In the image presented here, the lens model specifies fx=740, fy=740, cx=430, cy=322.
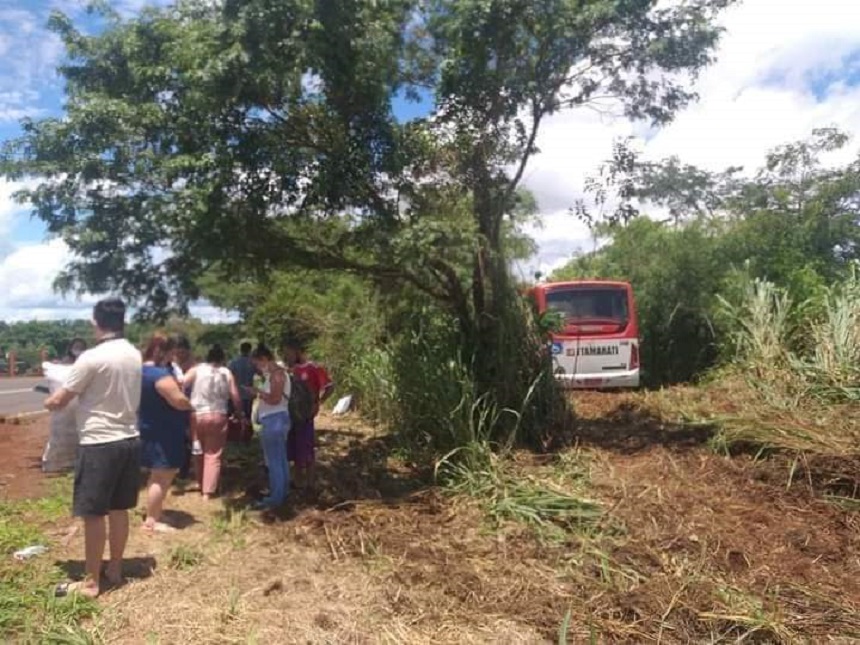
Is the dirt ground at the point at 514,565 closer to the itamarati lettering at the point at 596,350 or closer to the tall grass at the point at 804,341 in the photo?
the tall grass at the point at 804,341

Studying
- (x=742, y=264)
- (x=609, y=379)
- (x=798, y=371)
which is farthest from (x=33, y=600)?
(x=742, y=264)

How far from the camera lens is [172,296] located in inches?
338

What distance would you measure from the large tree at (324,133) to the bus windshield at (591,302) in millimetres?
4697

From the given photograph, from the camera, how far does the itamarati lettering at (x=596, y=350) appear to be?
12188mm

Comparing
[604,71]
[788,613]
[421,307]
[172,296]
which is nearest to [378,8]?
[604,71]

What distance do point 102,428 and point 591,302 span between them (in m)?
9.57

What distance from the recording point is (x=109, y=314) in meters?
4.55

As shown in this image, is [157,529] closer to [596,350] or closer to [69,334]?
[596,350]

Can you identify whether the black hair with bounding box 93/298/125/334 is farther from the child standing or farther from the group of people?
the child standing

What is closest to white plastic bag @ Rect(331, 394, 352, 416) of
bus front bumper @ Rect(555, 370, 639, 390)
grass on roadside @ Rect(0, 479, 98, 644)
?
bus front bumper @ Rect(555, 370, 639, 390)

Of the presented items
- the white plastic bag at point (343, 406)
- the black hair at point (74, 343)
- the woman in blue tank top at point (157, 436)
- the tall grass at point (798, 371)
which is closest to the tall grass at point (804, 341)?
the tall grass at point (798, 371)

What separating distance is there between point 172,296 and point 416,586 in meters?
5.24

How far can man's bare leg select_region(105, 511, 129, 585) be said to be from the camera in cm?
462

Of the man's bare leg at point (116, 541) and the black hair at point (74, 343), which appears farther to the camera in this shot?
the black hair at point (74, 343)
